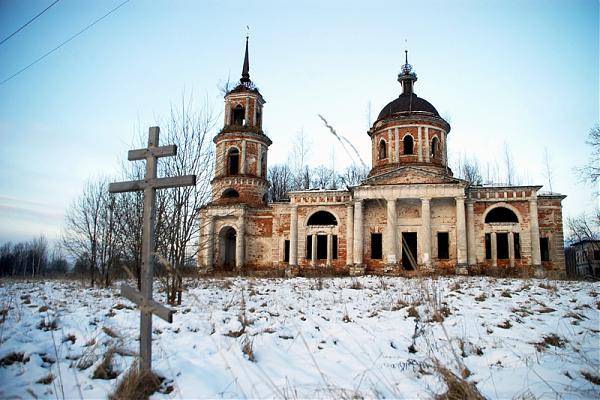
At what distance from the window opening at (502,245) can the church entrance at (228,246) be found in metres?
17.0

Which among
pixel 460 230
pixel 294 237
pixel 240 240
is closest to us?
pixel 460 230

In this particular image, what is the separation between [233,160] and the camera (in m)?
29.1

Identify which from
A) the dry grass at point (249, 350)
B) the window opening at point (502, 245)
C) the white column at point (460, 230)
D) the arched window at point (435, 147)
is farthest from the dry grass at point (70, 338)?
the arched window at point (435, 147)

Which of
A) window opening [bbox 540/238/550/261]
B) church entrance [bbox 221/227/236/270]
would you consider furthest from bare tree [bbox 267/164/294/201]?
window opening [bbox 540/238/550/261]

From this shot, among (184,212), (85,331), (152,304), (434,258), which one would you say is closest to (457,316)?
(152,304)

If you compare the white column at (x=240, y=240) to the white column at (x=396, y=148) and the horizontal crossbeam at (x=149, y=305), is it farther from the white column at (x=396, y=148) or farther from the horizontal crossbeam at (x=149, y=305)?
the horizontal crossbeam at (x=149, y=305)

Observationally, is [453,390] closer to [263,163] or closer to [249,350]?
[249,350]

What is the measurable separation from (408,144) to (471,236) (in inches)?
290

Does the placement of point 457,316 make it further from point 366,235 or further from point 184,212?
point 366,235

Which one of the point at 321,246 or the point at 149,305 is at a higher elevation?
the point at 321,246

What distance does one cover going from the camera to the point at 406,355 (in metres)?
4.93

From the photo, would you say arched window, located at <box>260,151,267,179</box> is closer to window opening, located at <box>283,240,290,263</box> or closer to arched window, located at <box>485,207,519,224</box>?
window opening, located at <box>283,240,290,263</box>

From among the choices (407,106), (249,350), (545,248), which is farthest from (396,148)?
(249,350)

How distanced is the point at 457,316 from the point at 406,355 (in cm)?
244
